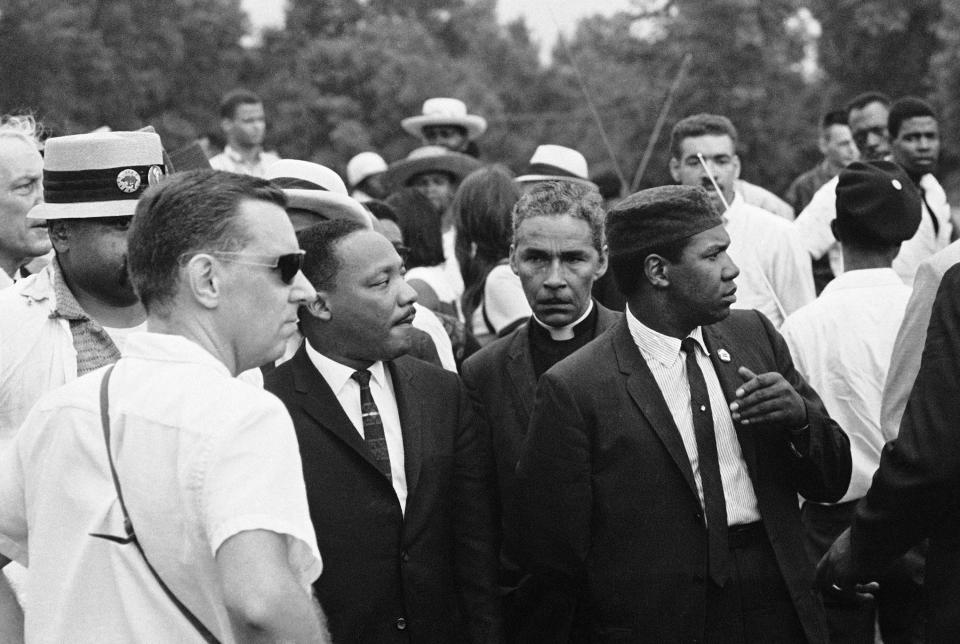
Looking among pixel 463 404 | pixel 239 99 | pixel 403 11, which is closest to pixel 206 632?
pixel 463 404

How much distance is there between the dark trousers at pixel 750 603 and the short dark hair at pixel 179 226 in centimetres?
208

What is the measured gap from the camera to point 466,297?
651 cm

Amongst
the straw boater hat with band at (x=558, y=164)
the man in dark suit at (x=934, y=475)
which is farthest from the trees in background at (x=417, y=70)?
the man in dark suit at (x=934, y=475)

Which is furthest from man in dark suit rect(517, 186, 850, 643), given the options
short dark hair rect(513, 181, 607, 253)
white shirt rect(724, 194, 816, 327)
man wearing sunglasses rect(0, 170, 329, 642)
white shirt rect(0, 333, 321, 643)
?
white shirt rect(724, 194, 816, 327)

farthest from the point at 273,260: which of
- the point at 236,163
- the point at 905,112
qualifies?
the point at 236,163

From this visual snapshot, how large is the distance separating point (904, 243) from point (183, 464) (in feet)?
20.5

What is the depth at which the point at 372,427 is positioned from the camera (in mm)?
4391

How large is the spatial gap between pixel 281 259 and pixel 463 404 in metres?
Result: 1.81

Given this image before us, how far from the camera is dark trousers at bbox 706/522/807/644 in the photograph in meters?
4.21

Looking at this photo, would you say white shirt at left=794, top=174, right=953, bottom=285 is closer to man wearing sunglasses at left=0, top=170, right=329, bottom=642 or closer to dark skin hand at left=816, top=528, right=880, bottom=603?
dark skin hand at left=816, top=528, right=880, bottom=603

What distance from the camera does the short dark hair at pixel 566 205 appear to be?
204 inches

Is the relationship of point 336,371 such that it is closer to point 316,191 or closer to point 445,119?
point 316,191

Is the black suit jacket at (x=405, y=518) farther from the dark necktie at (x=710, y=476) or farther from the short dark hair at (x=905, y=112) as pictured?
the short dark hair at (x=905, y=112)

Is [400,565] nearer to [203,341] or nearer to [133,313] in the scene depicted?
[133,313]
